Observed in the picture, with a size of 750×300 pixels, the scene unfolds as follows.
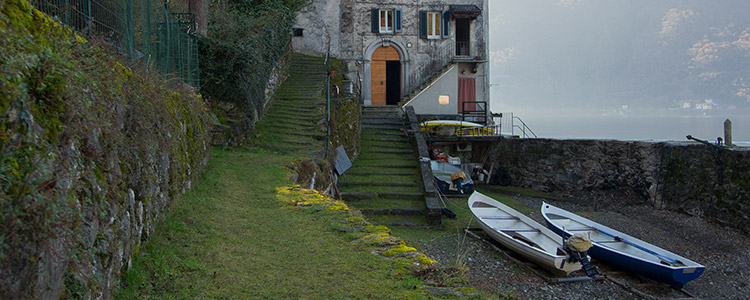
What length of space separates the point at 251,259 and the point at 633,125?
3482 inches

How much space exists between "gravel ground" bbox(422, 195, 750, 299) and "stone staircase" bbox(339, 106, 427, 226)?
65.9 inches

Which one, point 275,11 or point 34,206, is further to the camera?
point 275,11

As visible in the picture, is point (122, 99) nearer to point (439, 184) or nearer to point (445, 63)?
point (439, 184)

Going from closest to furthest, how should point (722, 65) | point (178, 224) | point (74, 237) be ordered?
1. point (74, 237)
2. point (178, 224)
3. point (722, 65)

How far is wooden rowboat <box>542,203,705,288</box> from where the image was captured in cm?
1075

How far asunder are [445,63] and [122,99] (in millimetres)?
24560

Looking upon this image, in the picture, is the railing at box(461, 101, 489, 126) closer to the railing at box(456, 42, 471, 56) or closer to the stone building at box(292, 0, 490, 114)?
the stone building at box(292, 0, 490, 114)

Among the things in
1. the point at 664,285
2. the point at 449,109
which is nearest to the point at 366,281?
the point at 664,285

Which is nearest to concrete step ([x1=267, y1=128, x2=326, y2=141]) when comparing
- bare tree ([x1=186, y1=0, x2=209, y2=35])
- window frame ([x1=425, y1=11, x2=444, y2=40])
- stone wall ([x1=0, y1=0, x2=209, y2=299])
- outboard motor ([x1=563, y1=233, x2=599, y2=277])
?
bare tree ([x1=186, y1=0, x2=209, y2=35])

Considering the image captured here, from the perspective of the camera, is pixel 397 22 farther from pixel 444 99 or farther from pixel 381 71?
pixel 444 99

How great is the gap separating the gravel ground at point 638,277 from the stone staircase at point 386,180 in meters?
1.67

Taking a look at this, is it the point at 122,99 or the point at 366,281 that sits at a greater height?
the point at 122,99

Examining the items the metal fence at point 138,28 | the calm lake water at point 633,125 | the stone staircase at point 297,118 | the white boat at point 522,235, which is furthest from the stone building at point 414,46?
the calm lake water at point 633,125

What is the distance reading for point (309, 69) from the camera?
23062 millimetres
